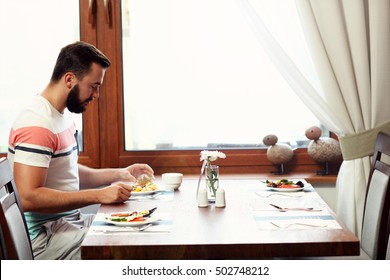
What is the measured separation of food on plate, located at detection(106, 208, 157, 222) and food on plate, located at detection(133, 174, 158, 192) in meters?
0.31

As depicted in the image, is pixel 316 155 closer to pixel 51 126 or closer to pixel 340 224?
pixel 340 224

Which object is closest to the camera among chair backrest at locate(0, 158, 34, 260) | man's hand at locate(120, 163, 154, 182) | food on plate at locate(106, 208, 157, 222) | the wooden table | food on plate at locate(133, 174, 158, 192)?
the wooden table

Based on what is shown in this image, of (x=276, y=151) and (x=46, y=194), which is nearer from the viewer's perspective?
(x=46, y=194)

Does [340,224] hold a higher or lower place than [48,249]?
higher

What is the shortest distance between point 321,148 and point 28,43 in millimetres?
1337

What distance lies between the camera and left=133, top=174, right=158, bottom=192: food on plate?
225 cm

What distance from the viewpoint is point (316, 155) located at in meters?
2.73

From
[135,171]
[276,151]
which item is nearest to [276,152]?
[276,151]

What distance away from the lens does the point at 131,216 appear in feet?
6.04

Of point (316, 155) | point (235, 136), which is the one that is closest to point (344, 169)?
point (316, 155)

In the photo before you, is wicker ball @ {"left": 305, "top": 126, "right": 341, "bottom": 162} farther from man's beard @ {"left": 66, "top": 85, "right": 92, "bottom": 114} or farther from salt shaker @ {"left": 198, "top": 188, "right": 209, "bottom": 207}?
man's beard @ {"left": 66, "top": 85, "right": 92, "bottom": 114}

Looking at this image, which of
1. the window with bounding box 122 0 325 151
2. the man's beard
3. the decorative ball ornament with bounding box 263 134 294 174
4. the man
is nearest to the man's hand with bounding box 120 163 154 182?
the man

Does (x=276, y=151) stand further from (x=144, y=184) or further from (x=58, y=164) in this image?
(x=58, y=164)
